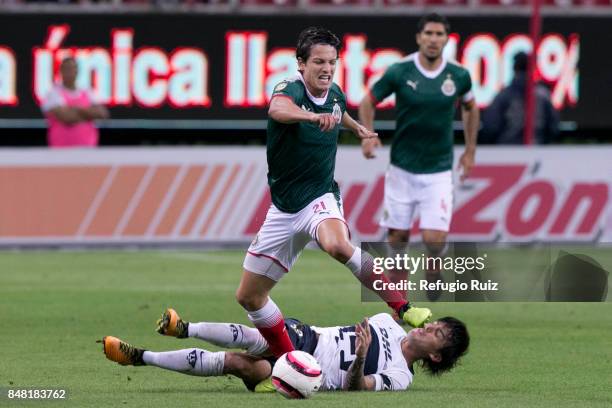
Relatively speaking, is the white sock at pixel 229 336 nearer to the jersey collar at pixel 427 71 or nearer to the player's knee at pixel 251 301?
the player's knee at pixel 251 301

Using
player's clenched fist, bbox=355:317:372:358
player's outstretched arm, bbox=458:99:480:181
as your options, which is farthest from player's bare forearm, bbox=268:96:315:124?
player's outstretched arm, bbox=458:99:480:181

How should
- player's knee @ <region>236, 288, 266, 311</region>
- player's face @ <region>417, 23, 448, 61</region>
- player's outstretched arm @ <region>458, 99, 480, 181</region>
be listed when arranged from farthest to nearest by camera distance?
player's outstretched arm @ <region>458, 99, 480, 181</region>
player's face @ <region>417, 23, 448, 61</region>
player's knee @ <region>236, 288, 266, 311</region>

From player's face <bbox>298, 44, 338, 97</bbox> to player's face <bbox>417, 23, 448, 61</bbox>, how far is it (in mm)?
4029

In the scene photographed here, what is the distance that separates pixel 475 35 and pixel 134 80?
5.57 m

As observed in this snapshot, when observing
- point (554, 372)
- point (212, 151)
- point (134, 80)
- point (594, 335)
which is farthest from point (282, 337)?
point (134, 80)

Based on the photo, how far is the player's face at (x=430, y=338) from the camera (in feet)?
34.1

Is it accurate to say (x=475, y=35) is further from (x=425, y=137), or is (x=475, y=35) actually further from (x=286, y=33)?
(x=425, y=137)

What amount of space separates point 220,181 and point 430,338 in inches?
433

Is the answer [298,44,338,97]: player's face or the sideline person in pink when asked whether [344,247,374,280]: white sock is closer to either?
[298,44,338,97]: player's face

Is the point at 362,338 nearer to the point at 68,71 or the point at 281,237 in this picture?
the point at 281,237

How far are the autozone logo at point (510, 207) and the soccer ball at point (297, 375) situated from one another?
37.1ft

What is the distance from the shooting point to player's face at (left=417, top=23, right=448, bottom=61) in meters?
14.5

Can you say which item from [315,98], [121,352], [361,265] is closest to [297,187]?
[315,98]

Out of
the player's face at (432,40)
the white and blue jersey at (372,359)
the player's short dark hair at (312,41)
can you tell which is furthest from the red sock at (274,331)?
the player's face at (432,40)
